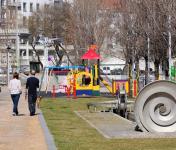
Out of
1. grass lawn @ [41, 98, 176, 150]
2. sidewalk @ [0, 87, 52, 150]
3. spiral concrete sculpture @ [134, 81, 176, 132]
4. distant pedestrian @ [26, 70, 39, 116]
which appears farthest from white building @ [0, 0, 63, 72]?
spiral concrete sculpture @ [134, 81, 176, 132]

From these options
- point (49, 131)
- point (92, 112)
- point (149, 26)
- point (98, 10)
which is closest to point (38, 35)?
point (98, 10)

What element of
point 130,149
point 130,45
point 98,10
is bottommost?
point 130,149

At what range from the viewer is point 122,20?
43750 millimetres

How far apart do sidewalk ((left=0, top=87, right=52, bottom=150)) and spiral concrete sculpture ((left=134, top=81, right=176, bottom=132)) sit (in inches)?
120

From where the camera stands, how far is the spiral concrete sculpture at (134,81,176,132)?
59.9 ft

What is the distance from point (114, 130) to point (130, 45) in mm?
23394

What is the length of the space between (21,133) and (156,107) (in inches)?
164

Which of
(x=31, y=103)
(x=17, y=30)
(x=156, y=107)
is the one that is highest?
(x=17, y=30)

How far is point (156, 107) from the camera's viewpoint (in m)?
18.5

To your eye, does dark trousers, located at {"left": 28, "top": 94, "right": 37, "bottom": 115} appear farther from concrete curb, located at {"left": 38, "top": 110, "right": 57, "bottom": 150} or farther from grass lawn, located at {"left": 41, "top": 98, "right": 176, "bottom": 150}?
grass lawn, located at {"left": 41, "top": 98, "right": 176, "bottom": 150}

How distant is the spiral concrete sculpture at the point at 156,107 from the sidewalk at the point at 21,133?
9.98ft

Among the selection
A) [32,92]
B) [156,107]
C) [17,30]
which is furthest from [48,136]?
[17,30]

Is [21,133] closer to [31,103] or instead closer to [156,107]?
[156,107]

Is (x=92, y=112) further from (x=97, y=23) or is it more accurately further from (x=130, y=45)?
(x=97, y=23)
